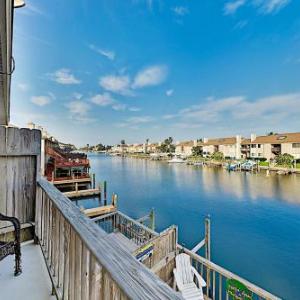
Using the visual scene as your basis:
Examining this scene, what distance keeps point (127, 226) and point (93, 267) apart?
9076 millimetres

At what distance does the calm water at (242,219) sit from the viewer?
905 centimetres

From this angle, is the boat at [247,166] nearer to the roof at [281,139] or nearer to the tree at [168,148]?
the roof at [281,139]

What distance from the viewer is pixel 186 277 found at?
5.95m

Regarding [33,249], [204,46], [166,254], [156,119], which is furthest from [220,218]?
[156,119]

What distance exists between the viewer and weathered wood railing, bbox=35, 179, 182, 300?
0.60 meters

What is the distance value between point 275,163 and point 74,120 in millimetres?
35629

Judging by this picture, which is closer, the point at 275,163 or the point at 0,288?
the point at 0,288

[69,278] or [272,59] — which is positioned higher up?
[272,59]

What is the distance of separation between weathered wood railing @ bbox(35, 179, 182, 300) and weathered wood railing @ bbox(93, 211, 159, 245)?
6.28 m

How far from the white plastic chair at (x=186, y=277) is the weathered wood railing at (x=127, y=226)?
1.60 metres

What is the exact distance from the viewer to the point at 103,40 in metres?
22.5

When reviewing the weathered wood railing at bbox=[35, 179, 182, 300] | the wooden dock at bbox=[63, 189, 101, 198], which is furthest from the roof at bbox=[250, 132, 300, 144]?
the weathered wood railing at bbox=[35, 179, 182, 300]

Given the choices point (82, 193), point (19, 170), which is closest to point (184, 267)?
point (19, 170)

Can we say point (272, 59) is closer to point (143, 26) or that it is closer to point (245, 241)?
point (143, 26)
